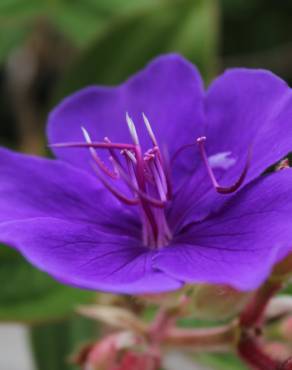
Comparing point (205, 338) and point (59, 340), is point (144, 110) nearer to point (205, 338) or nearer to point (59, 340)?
point (205, 338)

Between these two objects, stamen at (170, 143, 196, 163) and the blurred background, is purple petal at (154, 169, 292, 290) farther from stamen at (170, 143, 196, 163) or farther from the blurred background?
the blurred background

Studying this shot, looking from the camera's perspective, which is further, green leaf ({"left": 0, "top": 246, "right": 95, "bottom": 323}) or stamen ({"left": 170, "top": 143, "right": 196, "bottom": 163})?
green leaf ({"left": 0, "top": 246, "right": 95, "bottom": 323})

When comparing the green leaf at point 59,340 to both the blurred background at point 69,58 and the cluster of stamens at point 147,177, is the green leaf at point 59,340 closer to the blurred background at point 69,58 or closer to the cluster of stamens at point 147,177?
the blurred background at point 69,58

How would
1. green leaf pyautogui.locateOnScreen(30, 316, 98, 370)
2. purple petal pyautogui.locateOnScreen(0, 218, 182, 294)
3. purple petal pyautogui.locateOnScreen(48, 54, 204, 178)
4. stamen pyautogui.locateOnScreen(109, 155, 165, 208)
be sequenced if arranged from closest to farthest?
1. purple petal pyautogui.locateOnScreen(0, 218, 182, 294)
2. stamen pyautogui.locateOnScreen(109, 155, 165, 208)
3. purple petal pyautogui.locateOnScreen(48, 54, 204, 178)
4. green leaf pyautogui.locateOnScreen(30, 316, 98, 370)

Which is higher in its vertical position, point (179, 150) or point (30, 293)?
point (179, 150)

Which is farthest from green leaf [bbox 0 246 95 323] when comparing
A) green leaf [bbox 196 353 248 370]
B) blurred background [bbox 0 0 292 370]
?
green leaf [bbox 196 353 248 370]

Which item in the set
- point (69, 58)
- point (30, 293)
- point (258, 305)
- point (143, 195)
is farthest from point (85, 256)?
point (69, 58)

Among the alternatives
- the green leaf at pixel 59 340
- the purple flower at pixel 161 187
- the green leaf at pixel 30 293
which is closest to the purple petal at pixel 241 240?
the purple flower at pixel 161 187

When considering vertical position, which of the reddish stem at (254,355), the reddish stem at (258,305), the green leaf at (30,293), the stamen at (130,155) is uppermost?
the stamen at (130,155)
